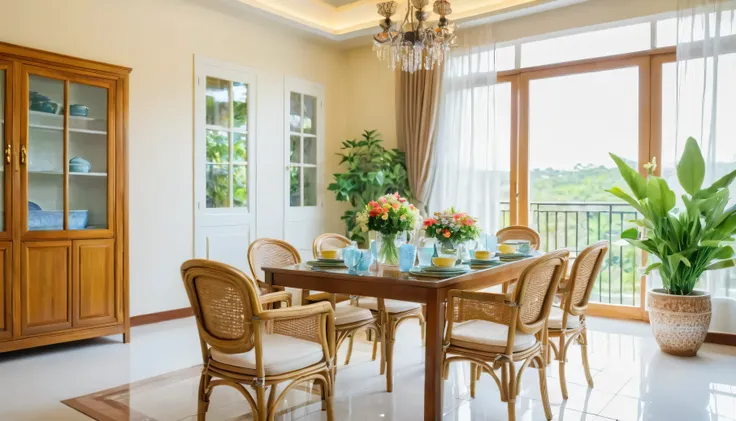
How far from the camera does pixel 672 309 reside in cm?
418

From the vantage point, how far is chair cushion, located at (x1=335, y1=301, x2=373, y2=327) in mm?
3377

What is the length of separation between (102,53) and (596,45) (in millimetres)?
4310

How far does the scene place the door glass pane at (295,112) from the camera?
633 centimetres

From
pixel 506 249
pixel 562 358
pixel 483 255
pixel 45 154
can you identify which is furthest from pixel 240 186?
pixel 562 358

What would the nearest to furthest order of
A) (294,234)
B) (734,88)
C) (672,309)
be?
(672,309) < (734,88) < (294,234)

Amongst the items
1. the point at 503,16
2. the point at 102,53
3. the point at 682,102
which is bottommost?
the point at 682,102

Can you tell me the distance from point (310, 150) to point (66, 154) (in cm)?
285

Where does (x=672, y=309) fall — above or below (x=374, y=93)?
below

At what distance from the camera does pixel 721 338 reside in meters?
4.59

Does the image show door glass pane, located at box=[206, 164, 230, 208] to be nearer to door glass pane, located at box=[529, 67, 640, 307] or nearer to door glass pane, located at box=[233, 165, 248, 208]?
door glass pane, located at box=[233, 165, 248, 208]

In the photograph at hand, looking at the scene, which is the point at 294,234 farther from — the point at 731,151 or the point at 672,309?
the point at 731,151

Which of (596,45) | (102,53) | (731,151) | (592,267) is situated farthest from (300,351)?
(596,45)

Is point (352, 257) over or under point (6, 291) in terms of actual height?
over

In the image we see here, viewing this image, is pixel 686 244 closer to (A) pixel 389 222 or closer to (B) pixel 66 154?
(A) pixel 389 222
